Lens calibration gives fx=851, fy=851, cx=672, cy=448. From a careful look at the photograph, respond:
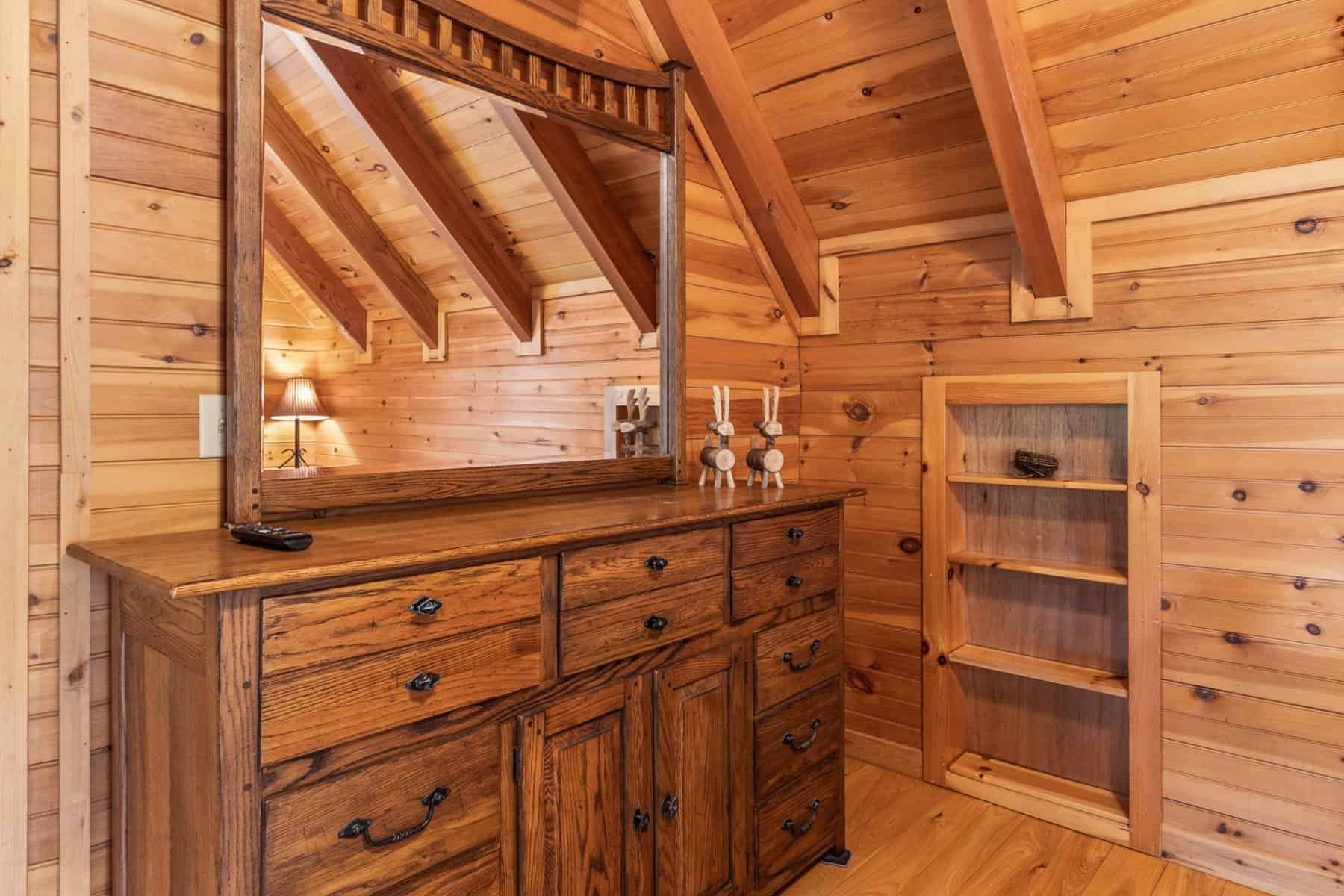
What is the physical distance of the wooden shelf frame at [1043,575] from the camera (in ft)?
7.59

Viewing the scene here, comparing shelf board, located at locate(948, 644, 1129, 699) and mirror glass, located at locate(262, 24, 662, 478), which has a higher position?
mirror glass, located at locate(262, 24, 662, 478)

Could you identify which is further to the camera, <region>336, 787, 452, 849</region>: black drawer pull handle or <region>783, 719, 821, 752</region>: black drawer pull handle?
<region>783, 719, 821, 752</region>: black drawer pull handle

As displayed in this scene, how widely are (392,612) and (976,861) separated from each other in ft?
5.92

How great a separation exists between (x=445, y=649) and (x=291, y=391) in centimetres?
63

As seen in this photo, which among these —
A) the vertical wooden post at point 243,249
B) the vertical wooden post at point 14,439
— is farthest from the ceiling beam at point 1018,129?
the vertical wooden post at point 14,439

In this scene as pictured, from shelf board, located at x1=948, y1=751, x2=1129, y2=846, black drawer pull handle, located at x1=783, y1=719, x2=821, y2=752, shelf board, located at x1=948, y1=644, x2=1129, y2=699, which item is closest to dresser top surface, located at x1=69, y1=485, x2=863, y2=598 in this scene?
black drawer pull handle, located at x1=783, y1=719, x2=821, y2=752

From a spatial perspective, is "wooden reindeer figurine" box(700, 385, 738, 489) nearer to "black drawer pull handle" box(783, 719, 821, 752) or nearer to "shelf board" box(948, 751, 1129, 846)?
"black drawer pull handle" box(783, 719, 821, 752)

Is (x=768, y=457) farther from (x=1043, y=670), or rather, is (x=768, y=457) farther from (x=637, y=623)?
(x=1043, y=670)

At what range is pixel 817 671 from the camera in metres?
2.15

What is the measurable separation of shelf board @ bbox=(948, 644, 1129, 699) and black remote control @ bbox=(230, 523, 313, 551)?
206 cm

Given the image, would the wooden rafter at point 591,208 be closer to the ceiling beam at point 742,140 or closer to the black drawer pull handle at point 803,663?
the ceiling beam at point 742,140

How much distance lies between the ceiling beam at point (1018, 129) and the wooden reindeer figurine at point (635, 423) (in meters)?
1.10

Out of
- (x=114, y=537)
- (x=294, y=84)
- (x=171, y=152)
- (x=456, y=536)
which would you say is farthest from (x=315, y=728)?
(x=294, y=84)

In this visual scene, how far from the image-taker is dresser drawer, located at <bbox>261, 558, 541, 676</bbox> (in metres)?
1.13
